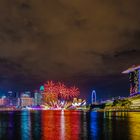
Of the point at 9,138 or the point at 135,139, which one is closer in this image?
the point at 135,139

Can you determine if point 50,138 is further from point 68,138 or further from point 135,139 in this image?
point 135,139

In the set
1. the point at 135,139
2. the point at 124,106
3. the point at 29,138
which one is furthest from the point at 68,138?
the point at 124,106

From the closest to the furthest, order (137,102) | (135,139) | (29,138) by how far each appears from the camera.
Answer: (135,139)
(29,138)
(137,102)

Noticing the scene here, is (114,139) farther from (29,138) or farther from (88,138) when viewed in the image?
(29,138)

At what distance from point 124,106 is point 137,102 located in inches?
304

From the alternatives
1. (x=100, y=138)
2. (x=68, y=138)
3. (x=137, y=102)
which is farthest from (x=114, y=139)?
(x=137, y=102)

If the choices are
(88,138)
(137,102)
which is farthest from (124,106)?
(88,138)

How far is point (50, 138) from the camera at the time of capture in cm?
A: 3691

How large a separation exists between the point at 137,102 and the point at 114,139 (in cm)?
16690

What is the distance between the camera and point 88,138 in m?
37.1

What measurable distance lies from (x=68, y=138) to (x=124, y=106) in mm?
166291

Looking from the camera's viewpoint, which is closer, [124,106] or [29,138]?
[29,138]

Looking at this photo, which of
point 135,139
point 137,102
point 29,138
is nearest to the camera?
point 135,139

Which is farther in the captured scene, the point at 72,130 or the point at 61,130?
the point at 61,130
